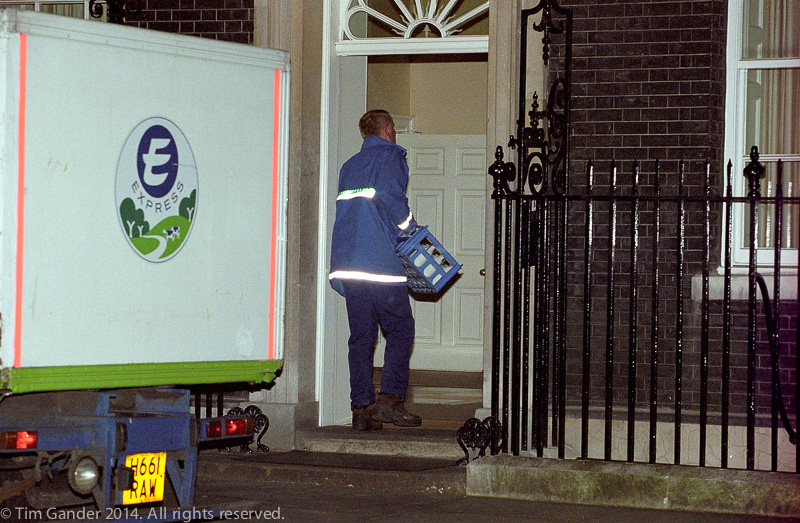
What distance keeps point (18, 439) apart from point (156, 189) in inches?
52.0

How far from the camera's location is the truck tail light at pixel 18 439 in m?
5.27

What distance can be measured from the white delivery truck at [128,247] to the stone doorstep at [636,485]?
63.5 inches

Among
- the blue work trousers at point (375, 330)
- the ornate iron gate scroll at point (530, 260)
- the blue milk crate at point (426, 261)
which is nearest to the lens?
the ornate iron gate scroll at point (530, 260)

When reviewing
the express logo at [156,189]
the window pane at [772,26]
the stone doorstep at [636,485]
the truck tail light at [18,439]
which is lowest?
the stone doorstep at [636,485]

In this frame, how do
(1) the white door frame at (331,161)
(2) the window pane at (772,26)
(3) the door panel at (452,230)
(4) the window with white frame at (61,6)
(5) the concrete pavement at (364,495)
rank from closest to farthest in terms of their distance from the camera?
(5) the concrete pavement at (364,495) → (2) the window pane at (772,26) → (1) the white door frame at (331,161) → (4) the window with white frame at (61,6) → (3) the door panel at (452,230)

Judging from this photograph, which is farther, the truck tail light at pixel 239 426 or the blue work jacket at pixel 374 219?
the blue work jacket at pixel 374 219

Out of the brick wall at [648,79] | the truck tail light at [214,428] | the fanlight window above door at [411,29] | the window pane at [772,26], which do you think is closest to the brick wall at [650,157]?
the brick wall at [648,79]

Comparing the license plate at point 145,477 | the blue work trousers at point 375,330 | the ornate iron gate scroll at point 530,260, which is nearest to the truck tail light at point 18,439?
the license plate at point 145,477

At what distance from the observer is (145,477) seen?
5.66 m

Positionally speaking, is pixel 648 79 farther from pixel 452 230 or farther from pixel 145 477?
pixel 145 477

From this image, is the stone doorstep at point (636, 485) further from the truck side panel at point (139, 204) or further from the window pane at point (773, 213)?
the window pane at point (773, 213)

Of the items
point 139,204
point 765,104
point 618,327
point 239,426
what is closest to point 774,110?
point 765,104

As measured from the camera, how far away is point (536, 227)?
748 cm

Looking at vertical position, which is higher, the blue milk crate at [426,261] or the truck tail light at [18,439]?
the blue milk crate at [426,261]
